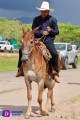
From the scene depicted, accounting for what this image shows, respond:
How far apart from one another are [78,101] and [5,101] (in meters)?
2.27

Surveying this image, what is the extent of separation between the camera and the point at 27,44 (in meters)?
10.1

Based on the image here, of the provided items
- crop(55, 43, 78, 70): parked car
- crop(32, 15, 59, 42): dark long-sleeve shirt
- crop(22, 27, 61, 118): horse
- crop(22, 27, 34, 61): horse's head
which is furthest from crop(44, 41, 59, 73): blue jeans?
crop(55, 43, 78, 70): parked car

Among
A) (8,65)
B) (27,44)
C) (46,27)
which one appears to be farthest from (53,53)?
(8,65)

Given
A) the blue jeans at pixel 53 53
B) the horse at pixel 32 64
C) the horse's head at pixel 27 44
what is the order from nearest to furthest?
1. the horse's head at pixel 27 44
2. the horse at pixel 32 64
3. the blue jeans at pixel 53 53

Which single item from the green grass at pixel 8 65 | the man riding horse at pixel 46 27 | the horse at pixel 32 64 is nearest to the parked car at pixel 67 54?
the green grass at pixel 8 65

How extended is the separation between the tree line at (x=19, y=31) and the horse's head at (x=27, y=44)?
8844 centimetres

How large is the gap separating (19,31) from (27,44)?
95493 mm

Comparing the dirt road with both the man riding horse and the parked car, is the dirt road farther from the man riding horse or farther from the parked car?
the parked car

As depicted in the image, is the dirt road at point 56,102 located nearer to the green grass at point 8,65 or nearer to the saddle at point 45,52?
the saddle at point 45,52

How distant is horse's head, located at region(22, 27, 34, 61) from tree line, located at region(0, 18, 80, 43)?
88.4 metres

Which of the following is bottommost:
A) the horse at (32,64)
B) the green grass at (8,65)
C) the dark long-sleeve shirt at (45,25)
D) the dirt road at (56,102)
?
the green grass at (8,65)

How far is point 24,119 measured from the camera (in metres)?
10.2

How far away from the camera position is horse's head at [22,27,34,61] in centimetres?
998

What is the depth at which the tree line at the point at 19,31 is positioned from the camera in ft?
344
